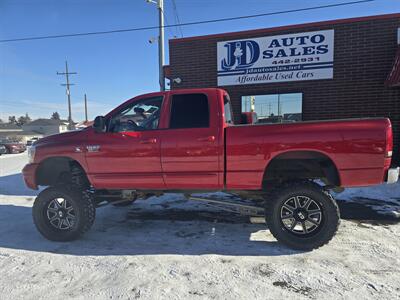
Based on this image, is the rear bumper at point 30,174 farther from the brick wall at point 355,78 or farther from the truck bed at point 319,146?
the brick wall at point 355,78

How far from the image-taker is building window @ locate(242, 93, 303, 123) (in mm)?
9305

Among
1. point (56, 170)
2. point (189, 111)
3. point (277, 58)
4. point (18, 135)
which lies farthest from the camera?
point (18, 135)

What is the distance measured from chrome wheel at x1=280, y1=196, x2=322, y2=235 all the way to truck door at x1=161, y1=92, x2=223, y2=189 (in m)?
0.97

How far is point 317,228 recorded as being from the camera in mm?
4242

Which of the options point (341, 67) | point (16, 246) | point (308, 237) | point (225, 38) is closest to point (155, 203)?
point (16, 246)

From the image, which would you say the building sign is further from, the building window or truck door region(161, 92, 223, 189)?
truck door region(161, 92, 223, 189)

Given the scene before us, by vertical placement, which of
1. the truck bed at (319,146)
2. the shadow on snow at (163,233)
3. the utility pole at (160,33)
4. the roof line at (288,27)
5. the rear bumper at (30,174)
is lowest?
the shadow on snow at (163,233)

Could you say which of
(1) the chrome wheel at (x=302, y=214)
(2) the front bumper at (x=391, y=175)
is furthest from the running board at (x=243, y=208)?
(2) the front bumper at (x=391, y=175)

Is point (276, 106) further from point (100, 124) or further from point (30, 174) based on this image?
point (30, 174)

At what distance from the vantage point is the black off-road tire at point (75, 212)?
4754mm

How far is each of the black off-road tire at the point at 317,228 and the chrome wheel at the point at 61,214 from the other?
2892 mm

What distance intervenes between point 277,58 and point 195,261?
6.93 m

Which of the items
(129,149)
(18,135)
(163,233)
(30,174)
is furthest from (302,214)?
(18,135)

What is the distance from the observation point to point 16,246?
4602mm
